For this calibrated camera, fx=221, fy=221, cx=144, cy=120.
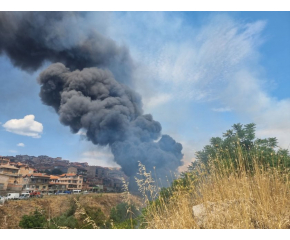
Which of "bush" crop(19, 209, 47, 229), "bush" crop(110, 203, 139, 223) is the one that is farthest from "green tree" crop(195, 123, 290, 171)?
"bush" crop(19, 209, 47, 229)

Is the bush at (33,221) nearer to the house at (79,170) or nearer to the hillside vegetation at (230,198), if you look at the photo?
the house at (79,170)

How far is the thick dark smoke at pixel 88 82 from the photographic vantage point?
4285mm

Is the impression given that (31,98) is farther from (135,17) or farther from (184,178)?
(184,178)

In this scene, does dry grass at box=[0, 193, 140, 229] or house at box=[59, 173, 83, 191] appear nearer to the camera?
dry grass at box=[0, 193, 140, 229]

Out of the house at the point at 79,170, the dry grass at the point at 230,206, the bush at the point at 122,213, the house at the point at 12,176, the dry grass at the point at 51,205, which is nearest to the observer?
the dry grass at the point at 230,206

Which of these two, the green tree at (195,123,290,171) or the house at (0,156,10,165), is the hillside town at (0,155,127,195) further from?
the green tree at (195,123,290,171)

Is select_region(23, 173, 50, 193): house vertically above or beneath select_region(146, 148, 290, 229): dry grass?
above

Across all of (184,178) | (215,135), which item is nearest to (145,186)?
(184,178)

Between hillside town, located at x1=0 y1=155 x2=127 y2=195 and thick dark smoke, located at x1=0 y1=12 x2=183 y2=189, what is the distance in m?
0.42

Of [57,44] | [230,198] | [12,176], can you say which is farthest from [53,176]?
[230,198]

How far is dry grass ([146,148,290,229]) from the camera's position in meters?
2.22

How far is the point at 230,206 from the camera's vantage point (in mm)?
2287

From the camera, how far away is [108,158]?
438 centimetres

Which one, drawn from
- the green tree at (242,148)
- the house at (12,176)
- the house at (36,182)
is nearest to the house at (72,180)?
the house at (36,182)
